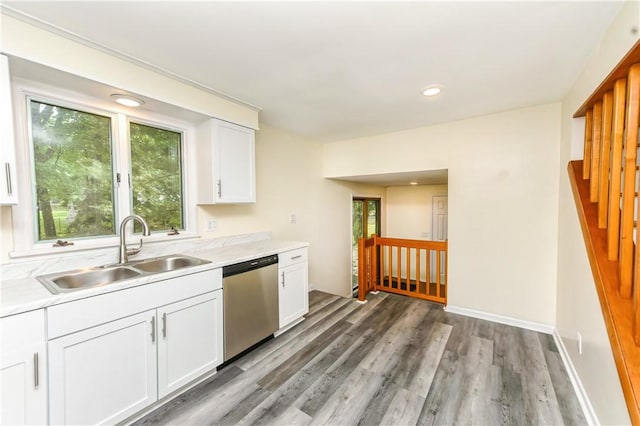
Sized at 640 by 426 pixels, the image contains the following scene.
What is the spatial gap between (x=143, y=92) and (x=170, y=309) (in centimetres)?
160

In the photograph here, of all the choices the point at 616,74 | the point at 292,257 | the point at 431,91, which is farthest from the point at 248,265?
the point at 616,74

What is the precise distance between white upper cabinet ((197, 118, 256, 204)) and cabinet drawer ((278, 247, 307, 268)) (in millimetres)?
700

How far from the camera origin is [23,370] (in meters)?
1.22

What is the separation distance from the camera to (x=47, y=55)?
1.50 meters

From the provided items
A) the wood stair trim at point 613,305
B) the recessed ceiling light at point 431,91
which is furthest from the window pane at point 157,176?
the wood stair trim at point 613,305

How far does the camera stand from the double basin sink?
163cm

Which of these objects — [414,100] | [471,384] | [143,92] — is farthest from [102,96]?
[471,384]

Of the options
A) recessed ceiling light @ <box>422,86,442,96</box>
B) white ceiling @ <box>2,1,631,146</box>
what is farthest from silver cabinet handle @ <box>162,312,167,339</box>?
recessed ceiling light @ <box>422,86,442,96</box>

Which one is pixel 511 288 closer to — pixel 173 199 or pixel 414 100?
pixel 414 100

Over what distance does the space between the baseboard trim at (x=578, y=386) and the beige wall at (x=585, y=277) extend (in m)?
0.05

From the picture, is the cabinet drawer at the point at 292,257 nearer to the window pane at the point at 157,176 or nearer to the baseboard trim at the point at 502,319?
the window pane at the point at 157,176

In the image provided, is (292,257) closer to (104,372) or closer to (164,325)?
(164,325)

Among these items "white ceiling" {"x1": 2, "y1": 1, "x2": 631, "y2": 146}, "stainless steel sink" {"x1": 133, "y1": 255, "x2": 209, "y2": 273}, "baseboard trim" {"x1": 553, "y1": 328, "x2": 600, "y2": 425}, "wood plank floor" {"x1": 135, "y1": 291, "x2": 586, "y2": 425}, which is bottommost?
"wood plank floor" {"x1": 135, "y1": 291, "x2": 586, "y2": 425}

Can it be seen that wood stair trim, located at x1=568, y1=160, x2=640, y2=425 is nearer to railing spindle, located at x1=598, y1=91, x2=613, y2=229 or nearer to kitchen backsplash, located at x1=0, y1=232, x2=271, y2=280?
railing spindle, located at x1=598, y1=91, x2=613, y2=229
